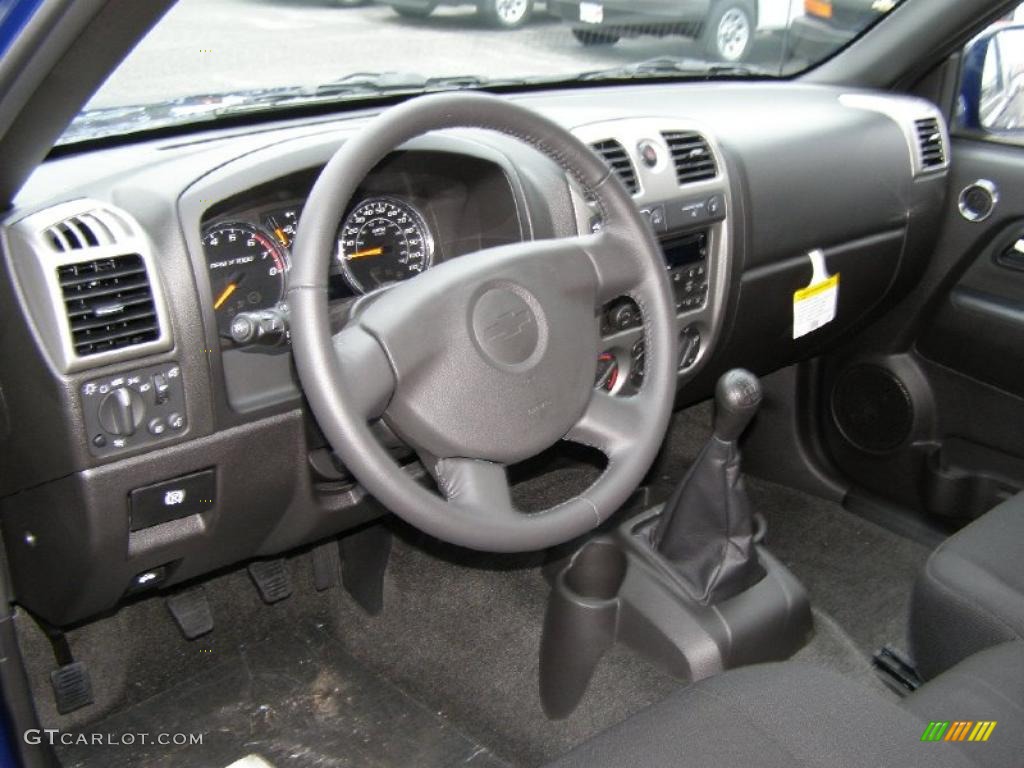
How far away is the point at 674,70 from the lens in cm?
259

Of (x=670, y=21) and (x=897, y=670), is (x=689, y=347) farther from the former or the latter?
(x=670, y=21)

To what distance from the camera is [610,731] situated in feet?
4.16

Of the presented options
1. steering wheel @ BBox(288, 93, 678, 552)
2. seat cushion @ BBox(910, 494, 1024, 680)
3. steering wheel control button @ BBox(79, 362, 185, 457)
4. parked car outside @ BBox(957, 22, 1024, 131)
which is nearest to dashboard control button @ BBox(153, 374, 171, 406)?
steering wheel control button @ BBox(79, 362, 185, 457)

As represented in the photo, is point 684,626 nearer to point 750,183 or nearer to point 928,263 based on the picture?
point 750,183

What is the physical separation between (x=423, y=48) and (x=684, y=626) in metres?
1.18

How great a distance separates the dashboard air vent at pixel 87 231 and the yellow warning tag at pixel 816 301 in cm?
144

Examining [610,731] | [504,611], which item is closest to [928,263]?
[504,611]

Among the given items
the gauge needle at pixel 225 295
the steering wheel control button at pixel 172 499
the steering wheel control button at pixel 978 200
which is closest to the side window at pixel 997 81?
the steering wheel control button at pixel 978 200

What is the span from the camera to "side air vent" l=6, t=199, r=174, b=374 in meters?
1.34

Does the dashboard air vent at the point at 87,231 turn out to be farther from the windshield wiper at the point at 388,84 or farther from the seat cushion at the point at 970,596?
the seat cushion at the point at 970,596

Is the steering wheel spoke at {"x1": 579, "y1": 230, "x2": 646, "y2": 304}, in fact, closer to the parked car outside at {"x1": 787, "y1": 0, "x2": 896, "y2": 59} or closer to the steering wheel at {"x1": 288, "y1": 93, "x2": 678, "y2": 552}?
the steering wheel at {"x1": 288, "y1": 93, "x2": 678, "y2": 552}

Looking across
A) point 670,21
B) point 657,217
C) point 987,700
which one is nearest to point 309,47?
point 657,217

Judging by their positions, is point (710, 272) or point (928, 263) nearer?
point (710, 272)

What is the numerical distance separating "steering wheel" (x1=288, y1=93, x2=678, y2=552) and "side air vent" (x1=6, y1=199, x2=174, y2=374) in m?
0.28
